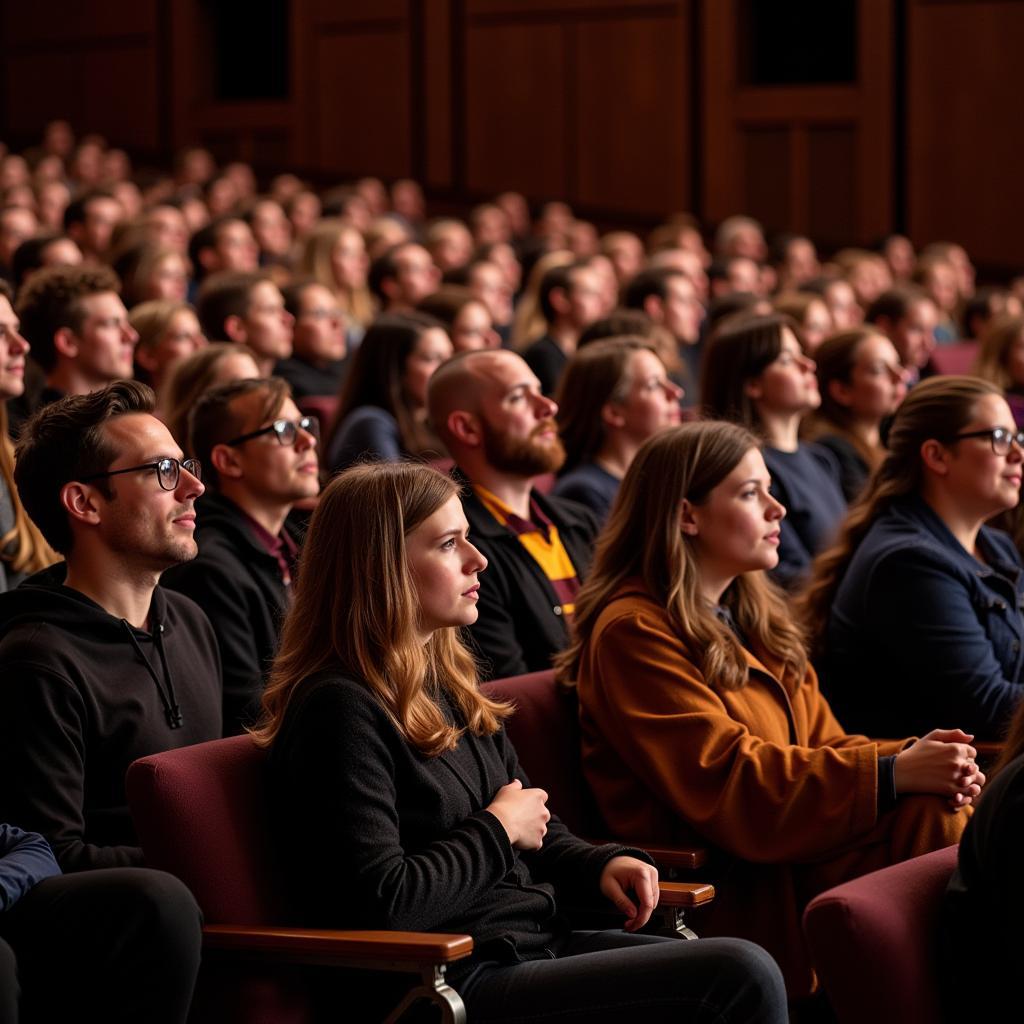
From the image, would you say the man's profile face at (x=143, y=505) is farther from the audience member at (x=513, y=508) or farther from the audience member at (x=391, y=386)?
the audience member at (x=391, y=386)

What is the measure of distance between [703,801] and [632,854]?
22cm

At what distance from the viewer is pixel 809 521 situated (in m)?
4.27

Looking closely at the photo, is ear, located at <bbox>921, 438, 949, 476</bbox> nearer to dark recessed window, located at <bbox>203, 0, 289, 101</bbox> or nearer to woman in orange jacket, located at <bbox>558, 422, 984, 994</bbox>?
woman in orange jacket, located at <bbox>558, 422, 984, 994</bbox>

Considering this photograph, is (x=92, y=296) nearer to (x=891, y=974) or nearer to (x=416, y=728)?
(x=416, y=728)

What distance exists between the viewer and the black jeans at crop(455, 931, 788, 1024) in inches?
83.0

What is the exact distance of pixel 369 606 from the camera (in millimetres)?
2264

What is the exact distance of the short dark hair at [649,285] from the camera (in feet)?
21.5

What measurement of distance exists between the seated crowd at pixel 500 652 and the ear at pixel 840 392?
29 centimetres

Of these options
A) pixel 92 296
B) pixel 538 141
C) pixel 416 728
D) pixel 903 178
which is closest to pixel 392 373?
pixel 92 296

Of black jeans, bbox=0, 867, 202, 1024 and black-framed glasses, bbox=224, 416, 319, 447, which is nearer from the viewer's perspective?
black jeans, bbox=0, 867, 202, 1024

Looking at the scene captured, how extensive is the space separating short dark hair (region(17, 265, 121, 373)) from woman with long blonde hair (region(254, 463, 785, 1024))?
6.48ft

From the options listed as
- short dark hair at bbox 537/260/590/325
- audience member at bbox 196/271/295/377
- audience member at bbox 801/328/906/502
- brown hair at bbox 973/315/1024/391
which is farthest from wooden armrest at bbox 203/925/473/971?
short dark hair at bbox 537/260/590/325

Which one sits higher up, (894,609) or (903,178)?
(903,178)

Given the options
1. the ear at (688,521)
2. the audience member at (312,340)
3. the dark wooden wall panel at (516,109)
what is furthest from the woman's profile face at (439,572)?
the dark wooden wall panel at (516,109)
